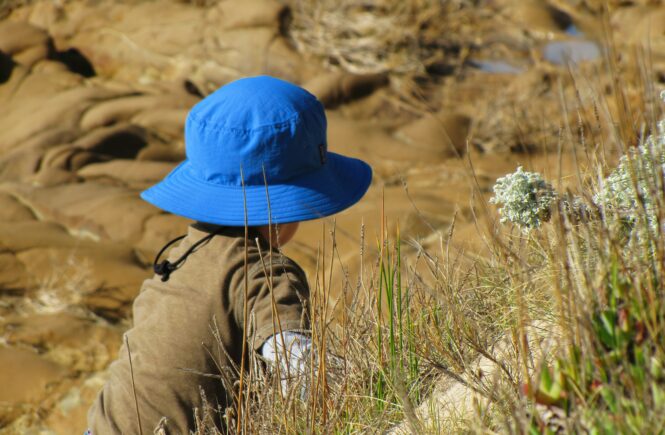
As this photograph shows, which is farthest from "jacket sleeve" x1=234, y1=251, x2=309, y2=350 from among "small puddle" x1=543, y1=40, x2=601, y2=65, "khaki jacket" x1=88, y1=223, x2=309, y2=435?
"small puddle" x1=543, y1=40, x2=601, y2=65

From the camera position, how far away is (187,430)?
2.24 meters

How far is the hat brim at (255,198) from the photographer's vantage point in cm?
223

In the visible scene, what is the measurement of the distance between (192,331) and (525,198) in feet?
2.95

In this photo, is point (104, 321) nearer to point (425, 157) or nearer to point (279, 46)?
point (425, 157)

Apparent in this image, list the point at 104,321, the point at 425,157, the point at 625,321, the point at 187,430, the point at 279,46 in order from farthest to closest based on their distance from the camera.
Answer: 1. the point at 279,46
2. the point at 425,157
3. the point at 104,321
4. the point at 187,430
5. the point at 625,321

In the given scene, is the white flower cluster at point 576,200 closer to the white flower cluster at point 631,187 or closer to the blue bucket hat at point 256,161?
the white flower cluster at point 631,187

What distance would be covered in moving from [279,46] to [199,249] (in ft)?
25.3

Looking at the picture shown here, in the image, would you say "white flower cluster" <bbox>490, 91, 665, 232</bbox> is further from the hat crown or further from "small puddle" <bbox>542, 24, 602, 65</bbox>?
"small puddle" <bbox>542, 24, 602, 65</bbox>

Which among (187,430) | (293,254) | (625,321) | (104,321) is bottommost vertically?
(104,321)

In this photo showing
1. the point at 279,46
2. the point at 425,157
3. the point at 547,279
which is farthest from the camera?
the point at 279,46

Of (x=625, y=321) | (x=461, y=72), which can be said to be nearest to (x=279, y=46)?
(x=461, y=72)

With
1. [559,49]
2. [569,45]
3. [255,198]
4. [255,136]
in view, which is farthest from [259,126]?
[559,49]

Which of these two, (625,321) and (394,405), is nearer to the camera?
(625,321)

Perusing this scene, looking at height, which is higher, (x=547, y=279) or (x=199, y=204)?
(x=547, y=279)
